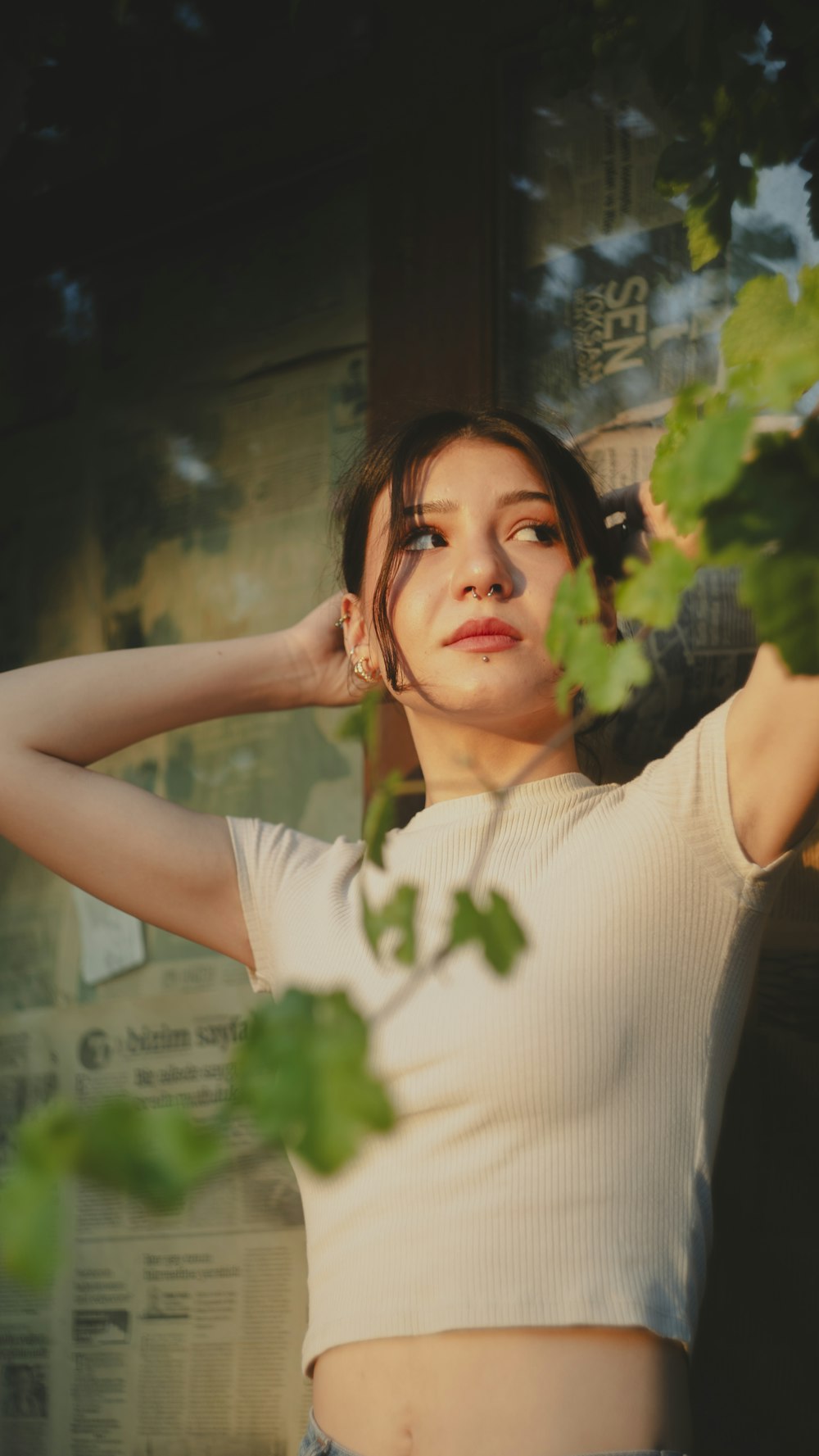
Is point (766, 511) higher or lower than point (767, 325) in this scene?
lower

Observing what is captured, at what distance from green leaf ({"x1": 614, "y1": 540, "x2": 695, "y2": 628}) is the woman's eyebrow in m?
0.74

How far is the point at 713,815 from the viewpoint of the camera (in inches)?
45.2

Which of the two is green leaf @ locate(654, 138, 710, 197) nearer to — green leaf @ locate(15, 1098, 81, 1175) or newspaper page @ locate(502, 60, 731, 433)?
newspaper page @ locate(502, 60, 731, 433)

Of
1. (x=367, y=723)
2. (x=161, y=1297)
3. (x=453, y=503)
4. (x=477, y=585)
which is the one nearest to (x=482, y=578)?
(x=477, y=585)

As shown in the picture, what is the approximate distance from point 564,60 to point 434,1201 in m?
1.09

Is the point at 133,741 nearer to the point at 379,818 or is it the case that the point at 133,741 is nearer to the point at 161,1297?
the point at 161,1297

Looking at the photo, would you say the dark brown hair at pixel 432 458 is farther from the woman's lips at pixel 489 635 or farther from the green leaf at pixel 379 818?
the green leaf at pixel 379 818

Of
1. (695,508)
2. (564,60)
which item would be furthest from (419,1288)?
(564,60)

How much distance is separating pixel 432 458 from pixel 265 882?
1.60 ft

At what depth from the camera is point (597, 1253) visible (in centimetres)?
110

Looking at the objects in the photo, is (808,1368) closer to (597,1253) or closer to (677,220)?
(597,1253)

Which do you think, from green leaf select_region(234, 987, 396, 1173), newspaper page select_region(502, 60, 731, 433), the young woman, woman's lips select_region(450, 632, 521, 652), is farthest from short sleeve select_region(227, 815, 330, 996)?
green leaf select_region(234, 987, 396, 1173)

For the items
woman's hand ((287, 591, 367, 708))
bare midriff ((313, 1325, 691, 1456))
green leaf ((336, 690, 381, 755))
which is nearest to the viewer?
green leaf ((336, 690, 381, 755))

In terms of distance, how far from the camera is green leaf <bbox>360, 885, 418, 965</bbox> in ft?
1.88
